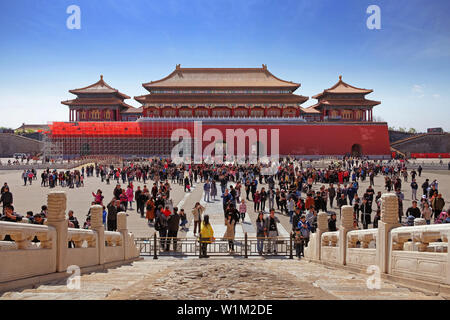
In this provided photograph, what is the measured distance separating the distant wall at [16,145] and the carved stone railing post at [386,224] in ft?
177

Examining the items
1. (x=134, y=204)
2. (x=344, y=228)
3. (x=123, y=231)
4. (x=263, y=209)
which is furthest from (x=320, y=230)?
(x=134, y=204)

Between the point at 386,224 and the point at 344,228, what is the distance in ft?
4.83

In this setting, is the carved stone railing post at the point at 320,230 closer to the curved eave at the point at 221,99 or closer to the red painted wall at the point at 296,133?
the red painted wall at the point at 296,133

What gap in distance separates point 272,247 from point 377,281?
16.3ft

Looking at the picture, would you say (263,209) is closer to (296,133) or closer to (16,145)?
(296,133)

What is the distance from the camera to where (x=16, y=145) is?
50.7m

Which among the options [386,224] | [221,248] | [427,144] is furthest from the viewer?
[427,144]

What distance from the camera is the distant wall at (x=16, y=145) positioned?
50.4 m

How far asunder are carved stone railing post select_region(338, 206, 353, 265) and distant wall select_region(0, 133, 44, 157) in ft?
173

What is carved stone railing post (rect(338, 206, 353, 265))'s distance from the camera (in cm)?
621

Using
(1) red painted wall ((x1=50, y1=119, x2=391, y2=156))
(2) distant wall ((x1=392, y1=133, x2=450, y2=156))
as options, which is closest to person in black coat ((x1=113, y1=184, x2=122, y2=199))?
(1) red painted wall ((x1=50, y1=119, x2=391, y2=156))

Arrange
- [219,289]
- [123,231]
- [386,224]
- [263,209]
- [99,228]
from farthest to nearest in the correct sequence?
[263,209] → [123,231] → [99,228] → [386,224] → [219,289]

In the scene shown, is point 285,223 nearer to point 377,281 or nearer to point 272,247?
point 272,247

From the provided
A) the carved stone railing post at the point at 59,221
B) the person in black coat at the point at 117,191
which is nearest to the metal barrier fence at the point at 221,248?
the person in black coat at the point at 117,191
